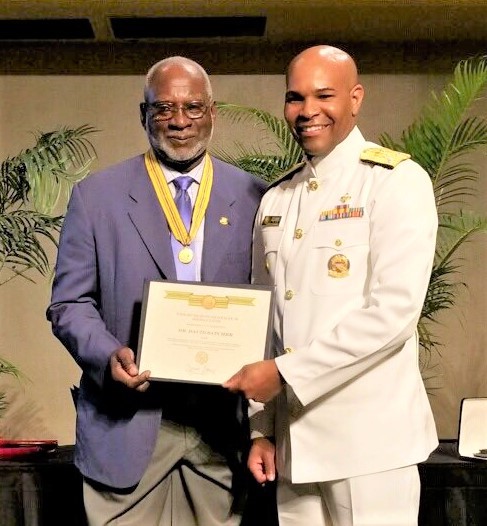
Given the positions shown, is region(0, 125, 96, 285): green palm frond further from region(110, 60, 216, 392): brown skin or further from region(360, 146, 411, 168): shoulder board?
region(360, 146, 411, 168): shoulder board

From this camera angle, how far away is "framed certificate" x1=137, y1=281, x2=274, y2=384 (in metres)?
2.00

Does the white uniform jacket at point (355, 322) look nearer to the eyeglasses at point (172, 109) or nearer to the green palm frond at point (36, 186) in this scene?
the eyeglasses at point (172, 109)

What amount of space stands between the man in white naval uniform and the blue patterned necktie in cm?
23

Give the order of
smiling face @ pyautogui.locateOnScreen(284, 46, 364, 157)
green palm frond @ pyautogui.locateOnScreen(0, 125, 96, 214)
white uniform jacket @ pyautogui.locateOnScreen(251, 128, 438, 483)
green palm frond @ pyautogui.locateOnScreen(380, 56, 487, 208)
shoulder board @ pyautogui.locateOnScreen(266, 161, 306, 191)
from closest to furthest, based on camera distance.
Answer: white uniform jacket @ pyautogui.locateOnScreen(251, 128, 438, 483)
smiling face @ pyautogui.locateOnScreen(284, 46, 364, 157)
shoulder board @ pyautogui.locateOnScreen(266, 161, 306, 191)
green palm frond @ pyautogui.locateOnScreen(0, 125, 96, 214)
green palm frond @ pyautogui.locateOnScreen(380, 56, 487, 208)

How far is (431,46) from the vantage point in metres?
5.06

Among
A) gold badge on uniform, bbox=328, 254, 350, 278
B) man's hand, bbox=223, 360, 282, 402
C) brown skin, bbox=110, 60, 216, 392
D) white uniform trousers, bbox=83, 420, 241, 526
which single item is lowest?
white uniform trousers, bbox=83, 420, 241, 526

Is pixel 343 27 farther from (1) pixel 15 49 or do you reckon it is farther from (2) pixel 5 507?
(2) pixel 5 507

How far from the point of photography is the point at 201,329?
6.67ft

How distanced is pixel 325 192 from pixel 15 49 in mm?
3460

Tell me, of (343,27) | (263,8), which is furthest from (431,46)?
(263,8)

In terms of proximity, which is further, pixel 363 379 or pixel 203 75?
pixel 203 75

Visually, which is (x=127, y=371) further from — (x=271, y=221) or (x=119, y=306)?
(x=271, y=221)

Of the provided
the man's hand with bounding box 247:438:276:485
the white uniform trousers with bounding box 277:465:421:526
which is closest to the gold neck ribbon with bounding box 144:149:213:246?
the man's hand with bounding box 247:438:276:485

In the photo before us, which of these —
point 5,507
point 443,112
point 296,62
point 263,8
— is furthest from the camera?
point 263,8
